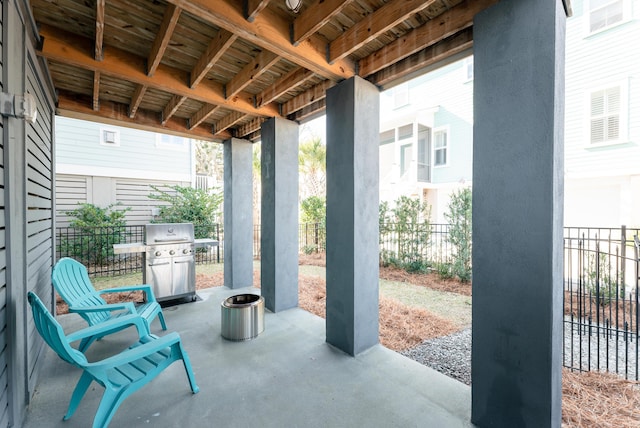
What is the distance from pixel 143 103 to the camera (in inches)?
167

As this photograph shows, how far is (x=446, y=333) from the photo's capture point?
3.65 m

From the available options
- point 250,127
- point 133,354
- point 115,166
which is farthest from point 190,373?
point 115,166

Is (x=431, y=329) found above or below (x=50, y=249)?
below

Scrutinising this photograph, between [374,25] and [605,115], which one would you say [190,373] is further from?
[605,115]

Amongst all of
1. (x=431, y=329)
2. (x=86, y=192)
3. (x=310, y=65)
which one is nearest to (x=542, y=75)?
(x=310, y=65)

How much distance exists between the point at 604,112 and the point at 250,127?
7.51m

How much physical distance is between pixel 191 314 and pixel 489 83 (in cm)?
459

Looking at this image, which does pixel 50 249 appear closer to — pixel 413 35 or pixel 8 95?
pixel 8 95

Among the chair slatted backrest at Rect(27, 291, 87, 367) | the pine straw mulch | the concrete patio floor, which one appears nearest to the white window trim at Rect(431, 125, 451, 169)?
the pine straw mulch

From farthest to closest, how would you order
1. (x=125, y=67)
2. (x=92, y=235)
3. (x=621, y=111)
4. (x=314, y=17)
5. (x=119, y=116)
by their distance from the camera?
1. (x=92, y=235)
2. (x=621, y=111)
3. (x=119, y=116)
4. (x=125, y=67)
5. (x=314, y=17)

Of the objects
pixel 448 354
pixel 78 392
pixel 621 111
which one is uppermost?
pixel 621 111

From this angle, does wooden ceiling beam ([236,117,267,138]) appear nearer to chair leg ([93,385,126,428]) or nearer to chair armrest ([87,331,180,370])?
chair armrest ([87,331,180,370])

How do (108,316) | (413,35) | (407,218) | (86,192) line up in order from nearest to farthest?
(413,35) → (108,316) → (407,218) → (86,192)

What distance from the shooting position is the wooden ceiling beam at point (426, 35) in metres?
2.05
